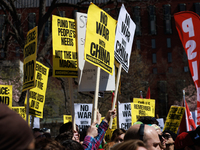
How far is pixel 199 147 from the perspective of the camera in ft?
8.88

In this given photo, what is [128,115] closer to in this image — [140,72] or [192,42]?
[192,42]

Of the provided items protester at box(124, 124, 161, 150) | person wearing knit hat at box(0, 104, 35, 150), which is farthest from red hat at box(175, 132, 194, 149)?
person wearing knit hat at box(0, 104, 35, 150)

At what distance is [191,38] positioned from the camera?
534cm

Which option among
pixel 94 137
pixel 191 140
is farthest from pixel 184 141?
pixel 94 137

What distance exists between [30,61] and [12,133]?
4643mm

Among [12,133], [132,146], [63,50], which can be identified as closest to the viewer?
[12,133]

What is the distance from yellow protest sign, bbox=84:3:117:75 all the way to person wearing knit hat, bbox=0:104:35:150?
313 cm

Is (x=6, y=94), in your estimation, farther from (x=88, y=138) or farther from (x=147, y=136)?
(x=147, y=136)

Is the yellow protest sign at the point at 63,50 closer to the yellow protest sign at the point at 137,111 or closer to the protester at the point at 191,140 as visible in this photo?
the protester at the point at 191,140

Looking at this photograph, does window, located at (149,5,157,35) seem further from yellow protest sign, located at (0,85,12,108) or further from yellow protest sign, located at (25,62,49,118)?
yellow protest sign, located at (0,85,12,108)

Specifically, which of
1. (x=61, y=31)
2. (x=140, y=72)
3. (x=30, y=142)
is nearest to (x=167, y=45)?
(x=140, y=72)

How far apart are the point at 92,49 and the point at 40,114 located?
9.09 feet

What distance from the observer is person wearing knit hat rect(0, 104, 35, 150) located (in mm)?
863

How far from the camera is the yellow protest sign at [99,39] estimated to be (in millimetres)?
4164
